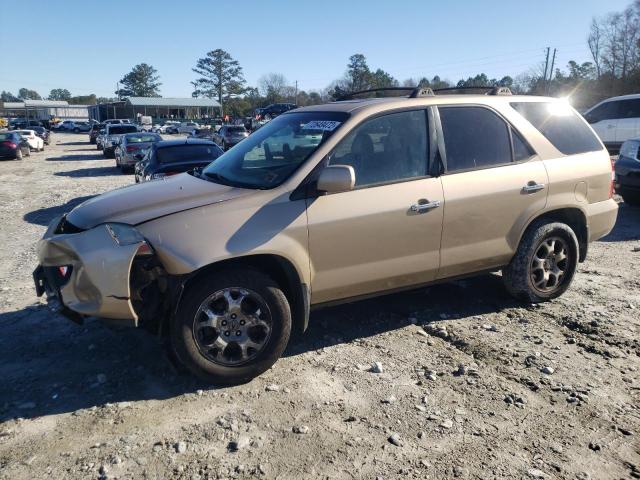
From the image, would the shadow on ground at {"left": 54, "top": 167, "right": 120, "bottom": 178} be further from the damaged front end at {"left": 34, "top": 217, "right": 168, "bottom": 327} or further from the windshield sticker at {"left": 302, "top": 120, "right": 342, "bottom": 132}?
the damaged front end at {"left": 34, "top": 217, "right": 168, "bottom": 327}

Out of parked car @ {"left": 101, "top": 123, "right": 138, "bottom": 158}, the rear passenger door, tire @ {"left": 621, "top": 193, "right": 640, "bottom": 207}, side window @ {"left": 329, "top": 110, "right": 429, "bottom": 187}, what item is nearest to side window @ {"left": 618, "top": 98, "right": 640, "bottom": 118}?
tire @ {"left": 621, "top": 193, "right": 640, "bottom": 207}

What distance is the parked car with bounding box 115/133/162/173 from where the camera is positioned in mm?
19413

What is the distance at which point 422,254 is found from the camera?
4.35m

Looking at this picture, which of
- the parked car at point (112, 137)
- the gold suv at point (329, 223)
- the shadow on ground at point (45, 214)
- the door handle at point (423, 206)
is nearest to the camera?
the gold suv at point (329, 223)

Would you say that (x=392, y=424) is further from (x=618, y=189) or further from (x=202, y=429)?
(x=618, y=189)

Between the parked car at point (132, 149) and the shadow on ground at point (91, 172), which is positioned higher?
the parked car at point (132, 149)

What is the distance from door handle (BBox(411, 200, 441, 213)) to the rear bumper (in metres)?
1.87

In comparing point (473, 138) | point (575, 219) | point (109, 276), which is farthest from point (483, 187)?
point (109, 276)

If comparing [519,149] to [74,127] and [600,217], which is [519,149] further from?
[74,127]

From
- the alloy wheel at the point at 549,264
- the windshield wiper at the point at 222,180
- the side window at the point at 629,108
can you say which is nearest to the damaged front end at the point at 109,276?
the windshield wiper at the point at 222,180

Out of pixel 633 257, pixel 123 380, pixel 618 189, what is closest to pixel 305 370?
pixel 123 380

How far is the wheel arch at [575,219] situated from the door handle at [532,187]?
30 cm

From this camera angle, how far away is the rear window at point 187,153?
36.2ft

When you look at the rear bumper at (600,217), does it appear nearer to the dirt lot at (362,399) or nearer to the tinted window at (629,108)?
the dirt lot at (362,399)
